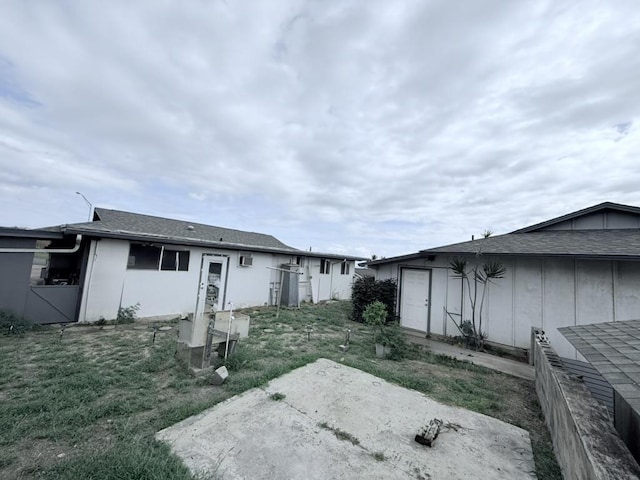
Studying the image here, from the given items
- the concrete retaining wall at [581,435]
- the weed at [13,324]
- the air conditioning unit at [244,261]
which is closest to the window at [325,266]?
the air conditioning unit at [244,261]

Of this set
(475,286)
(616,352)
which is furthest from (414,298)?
(616,352)

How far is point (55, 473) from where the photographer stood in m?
2.09

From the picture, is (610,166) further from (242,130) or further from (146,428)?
(146,428)

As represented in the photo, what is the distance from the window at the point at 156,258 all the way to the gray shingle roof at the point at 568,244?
26.4ft

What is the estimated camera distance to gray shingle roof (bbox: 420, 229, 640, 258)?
5339 mm

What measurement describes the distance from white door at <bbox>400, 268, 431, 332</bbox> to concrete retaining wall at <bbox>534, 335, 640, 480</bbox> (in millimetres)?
4971

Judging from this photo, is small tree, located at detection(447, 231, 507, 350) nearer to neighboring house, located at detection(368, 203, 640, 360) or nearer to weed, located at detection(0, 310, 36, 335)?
neighboring house, located at detection(368, 203, 640, 360)

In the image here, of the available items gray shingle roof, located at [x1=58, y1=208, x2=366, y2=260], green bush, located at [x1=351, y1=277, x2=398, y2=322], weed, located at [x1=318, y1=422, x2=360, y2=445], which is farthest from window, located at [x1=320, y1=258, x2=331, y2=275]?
weed, located at [x1=318, y1=422, x2=360, y2=445]

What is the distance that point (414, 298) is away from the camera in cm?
858

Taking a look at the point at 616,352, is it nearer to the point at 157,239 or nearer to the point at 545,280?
the point at 545,280

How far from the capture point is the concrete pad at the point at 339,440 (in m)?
2.35

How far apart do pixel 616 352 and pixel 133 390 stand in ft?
17.8

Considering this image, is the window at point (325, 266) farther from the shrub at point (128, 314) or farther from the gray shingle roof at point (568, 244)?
the shrub at point (128, 314)

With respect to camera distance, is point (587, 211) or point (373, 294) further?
point (373, 294)
